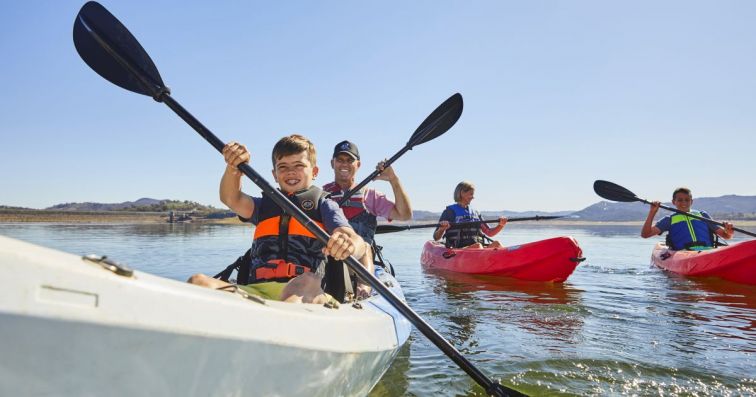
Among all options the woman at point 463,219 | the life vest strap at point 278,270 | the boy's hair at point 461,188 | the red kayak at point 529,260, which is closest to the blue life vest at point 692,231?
the red kayak at point 529,260

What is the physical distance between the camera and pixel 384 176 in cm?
556

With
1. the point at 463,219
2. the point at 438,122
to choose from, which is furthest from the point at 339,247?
the point at 463,219

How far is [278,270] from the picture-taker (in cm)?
298

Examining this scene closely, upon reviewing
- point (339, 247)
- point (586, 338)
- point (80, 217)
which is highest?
point (339, 247)

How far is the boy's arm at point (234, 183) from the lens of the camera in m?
2.86

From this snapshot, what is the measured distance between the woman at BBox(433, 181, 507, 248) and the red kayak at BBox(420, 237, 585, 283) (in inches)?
25.2

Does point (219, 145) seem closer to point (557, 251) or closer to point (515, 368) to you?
point (515, 368)

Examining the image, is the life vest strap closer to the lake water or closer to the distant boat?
the lake water

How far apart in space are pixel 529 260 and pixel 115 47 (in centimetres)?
682

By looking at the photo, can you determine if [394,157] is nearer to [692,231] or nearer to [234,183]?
[234,183]

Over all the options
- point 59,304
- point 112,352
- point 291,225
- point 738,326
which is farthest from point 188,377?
point 738,326

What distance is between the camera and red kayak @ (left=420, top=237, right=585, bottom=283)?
296 inches

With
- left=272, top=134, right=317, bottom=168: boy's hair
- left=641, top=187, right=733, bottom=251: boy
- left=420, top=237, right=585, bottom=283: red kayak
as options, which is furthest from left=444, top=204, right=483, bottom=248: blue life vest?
left=272, top=134, right=317, bottom=168: boy's hair

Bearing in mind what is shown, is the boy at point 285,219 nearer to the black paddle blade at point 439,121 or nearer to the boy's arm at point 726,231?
the black paddle blade at point 439,121
